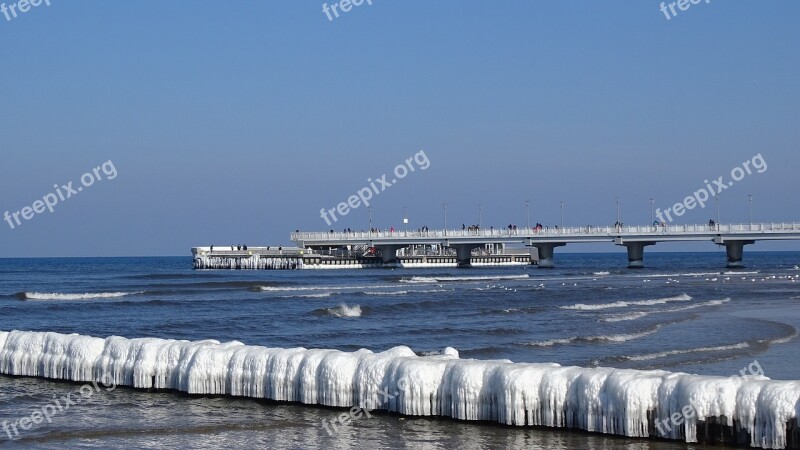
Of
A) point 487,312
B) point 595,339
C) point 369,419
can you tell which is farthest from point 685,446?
point 487,312

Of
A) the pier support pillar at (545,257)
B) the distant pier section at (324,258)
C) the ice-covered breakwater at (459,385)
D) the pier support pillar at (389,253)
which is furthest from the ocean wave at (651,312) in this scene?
the distant pier section at (324,258)

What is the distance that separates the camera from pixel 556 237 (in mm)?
90688

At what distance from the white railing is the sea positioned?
75.6ft

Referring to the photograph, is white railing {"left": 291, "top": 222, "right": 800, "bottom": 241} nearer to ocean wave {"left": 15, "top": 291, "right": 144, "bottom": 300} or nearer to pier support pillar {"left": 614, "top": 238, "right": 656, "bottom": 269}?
pier support pillar {"left": 614, "top": 238, "right": 656, "bottom": 269}

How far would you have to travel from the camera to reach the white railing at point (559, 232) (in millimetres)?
86500

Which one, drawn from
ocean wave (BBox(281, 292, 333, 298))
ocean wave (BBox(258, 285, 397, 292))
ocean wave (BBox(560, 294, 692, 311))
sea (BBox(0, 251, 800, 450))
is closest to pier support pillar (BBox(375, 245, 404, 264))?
sea (BBox(0, 251, 800, 450))

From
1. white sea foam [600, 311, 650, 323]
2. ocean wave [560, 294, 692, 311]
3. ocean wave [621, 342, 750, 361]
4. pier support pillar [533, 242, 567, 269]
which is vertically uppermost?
pier support pillar [533, 242, 567, 269]

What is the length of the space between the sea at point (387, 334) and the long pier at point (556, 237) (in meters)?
23.2

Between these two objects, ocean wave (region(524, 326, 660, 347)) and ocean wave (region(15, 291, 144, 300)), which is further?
ocean wave (region(15, 291, 144, 300))

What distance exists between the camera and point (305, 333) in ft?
96.3

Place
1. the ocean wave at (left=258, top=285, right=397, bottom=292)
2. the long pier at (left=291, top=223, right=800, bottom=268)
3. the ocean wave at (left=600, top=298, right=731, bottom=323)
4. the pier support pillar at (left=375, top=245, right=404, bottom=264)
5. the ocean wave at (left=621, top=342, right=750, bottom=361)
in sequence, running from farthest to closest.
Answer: the pier support pillar at (left=375, top=245, right=404, bottom=264)
the long pier at (left=291, top=223, right=800, bottom=268)
the ocean wave at (left=258, top=285, right=397, bottom=292)
the ocean wave at (left=600, top=298, right=731, bottom=323)
the ocean wave at (left=621, top=342, right=750, bottom=361)

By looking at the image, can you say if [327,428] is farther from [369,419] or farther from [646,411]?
[646,411]

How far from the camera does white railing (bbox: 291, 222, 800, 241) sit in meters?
86.5

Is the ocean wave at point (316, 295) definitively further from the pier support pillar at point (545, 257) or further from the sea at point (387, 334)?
the pier support pillar at point (545, 257)
